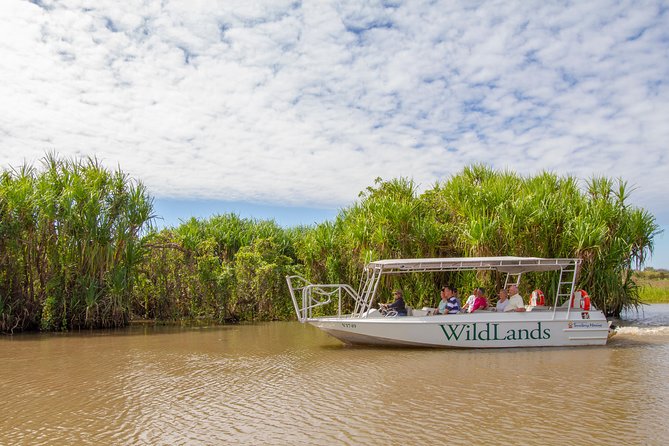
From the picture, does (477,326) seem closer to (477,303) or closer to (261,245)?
(477,303)

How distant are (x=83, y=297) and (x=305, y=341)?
23.4ft

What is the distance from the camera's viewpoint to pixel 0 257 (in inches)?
638

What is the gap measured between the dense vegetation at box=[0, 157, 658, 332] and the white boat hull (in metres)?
3.83

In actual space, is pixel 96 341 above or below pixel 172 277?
below

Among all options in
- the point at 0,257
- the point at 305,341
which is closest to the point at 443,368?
the point at 305,341

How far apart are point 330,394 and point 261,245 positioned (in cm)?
1274

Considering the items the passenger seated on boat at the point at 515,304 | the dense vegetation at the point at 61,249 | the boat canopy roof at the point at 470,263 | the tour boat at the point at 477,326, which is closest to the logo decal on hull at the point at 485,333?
the tour boat at the point at 477,326

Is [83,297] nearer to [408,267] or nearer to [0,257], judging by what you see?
[0,257]

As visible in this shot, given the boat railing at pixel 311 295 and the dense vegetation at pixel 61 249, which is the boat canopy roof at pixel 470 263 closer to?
the boat railing at pixel 311 295

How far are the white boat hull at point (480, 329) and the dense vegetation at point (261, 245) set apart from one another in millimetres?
3829

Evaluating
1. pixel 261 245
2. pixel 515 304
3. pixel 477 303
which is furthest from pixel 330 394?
pixel 261 245

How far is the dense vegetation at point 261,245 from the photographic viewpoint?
649 inches

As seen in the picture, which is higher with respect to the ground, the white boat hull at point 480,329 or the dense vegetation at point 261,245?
the dense vegetation at point 261,245

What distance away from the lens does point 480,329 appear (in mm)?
12398
